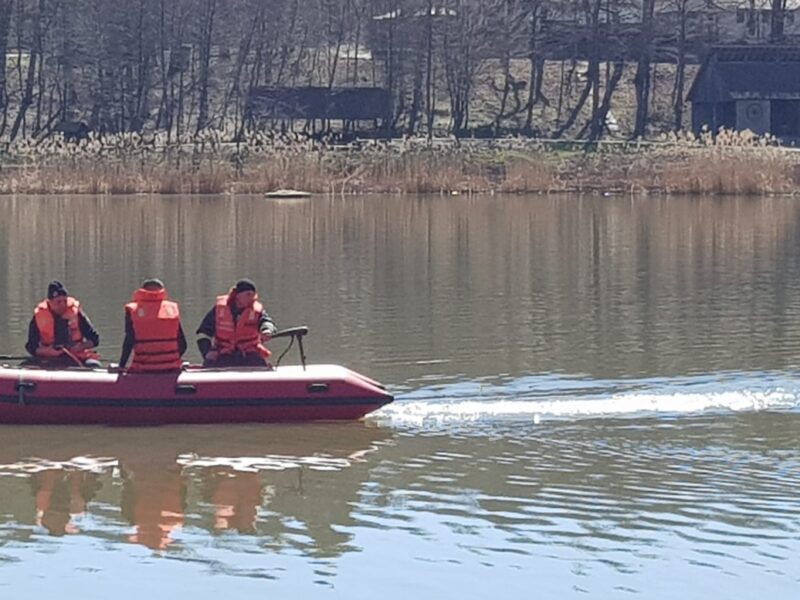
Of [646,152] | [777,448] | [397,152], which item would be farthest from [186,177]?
[777,448]

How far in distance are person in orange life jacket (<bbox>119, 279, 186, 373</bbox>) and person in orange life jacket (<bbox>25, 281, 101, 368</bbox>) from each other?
2.11 ft

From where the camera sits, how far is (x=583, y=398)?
15.4m

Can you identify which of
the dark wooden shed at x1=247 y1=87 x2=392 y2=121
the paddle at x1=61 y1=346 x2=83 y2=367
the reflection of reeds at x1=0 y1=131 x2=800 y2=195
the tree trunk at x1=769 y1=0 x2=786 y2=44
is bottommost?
the paddle at x1=61 y1=346 x2=83 y2=367

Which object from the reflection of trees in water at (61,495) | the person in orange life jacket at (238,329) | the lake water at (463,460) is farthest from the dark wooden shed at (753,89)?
the reflection of trees in water at (61,495)

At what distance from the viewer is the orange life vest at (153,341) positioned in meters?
14.3

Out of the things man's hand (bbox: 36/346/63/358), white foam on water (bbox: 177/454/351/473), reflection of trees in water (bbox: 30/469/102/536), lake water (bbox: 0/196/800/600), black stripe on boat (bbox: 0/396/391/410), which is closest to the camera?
lake water (bbox: 0/196/800/600)

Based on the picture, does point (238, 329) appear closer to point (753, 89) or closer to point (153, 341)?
point (153, 341)

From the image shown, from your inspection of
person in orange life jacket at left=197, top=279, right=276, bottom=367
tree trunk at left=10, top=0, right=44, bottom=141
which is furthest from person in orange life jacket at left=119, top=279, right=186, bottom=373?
tree trunk at left=10, top=0, right=44, bottom=141

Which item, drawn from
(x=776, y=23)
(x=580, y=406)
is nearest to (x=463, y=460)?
(x=580, y=406)

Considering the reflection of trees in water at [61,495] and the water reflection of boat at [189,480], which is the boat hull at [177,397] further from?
the reflection of trees in water at [61,495]

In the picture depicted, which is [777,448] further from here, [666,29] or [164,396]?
[666,29]

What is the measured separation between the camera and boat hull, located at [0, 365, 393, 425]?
14102 millimetres

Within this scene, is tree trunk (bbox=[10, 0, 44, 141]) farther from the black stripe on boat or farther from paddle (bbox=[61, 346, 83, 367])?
the black stripe on boat

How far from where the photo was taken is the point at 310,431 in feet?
46.9
